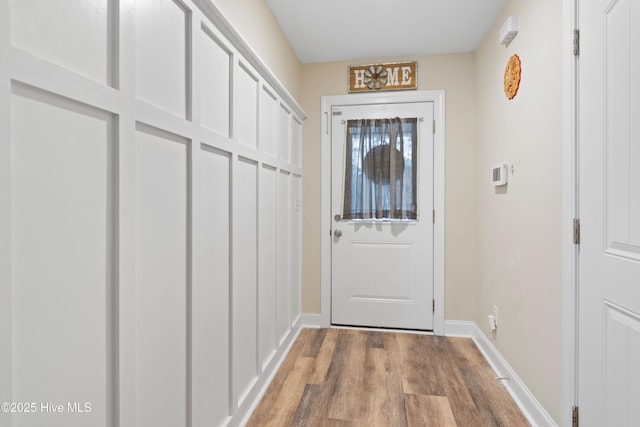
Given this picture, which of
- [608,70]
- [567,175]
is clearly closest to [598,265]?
[567,175]

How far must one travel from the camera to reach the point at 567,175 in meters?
1.46

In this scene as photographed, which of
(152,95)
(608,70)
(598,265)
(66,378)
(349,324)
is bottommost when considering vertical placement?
(349,324)

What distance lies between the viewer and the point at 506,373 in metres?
2.19

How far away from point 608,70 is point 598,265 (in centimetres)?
69

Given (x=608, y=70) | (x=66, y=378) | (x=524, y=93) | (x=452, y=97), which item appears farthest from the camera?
(x=452, y=97)

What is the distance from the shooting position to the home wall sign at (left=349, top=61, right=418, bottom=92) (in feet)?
10.1

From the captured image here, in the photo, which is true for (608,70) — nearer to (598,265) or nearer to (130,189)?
(598,265)

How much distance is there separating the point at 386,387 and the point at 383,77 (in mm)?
2497

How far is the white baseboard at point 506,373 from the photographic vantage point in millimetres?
1747

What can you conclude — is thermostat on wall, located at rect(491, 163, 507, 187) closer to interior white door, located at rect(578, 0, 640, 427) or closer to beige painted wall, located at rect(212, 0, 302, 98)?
interior white door, located at rect(578, 0, 640, 427)

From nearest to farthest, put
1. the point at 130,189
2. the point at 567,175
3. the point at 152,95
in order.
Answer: the point at 130,189
the point at 152,95
the point at 567,175

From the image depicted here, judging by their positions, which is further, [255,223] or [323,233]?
[323,233]

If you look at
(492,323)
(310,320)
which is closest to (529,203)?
(492,323)

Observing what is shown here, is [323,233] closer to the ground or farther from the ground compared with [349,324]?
farther from the ground
